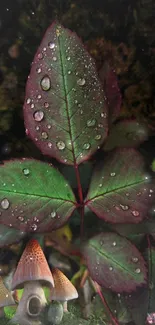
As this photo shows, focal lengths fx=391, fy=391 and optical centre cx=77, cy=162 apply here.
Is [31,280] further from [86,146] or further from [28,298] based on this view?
[86,146]

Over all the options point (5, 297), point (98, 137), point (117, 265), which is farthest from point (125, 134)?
point (5, 297)

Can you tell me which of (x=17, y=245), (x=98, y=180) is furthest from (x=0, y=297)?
(x=98, y=180)

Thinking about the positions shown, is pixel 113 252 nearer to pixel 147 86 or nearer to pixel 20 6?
pixel 147 86

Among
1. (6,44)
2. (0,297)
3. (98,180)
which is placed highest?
(6,44)

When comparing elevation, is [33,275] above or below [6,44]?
below

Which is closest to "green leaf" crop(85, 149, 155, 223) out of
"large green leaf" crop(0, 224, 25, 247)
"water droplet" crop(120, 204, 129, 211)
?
"water droplet" crop(120, 204, 129, 211)

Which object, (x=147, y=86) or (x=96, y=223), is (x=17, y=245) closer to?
(x=96, y=223)
